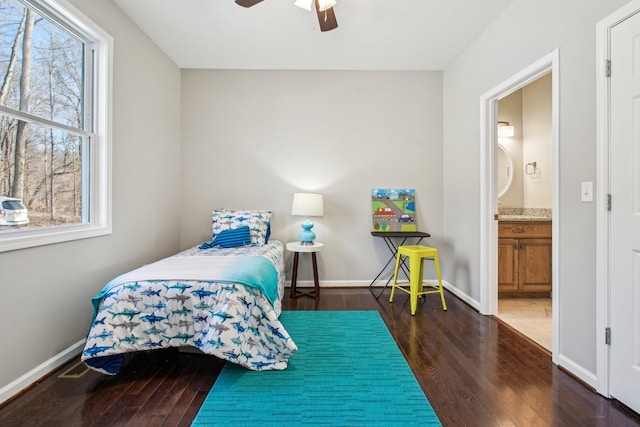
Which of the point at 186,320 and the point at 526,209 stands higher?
the point at 526,209

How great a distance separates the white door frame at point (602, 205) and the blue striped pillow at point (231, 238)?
2813 mm

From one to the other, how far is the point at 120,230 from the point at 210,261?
946 mm

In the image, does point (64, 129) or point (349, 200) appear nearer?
point (64, 129)

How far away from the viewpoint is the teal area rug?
145 cm

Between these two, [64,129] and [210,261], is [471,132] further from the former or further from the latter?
[64,129]

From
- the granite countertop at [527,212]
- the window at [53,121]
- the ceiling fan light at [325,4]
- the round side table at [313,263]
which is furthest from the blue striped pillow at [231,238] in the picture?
the granite countertop at [527,212]

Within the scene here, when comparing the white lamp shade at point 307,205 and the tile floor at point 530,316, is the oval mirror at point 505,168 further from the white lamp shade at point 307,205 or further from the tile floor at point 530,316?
the white lamp shade at point 307,205

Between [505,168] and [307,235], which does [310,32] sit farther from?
[505,168]

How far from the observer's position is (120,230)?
2557 millimetres

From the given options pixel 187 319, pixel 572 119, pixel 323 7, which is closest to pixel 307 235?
pixel 187 319

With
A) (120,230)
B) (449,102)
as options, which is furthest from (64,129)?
(449,102)

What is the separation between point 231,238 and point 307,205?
901 millimetres

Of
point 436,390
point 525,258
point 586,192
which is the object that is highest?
point 586,192

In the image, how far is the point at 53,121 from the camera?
201cm
